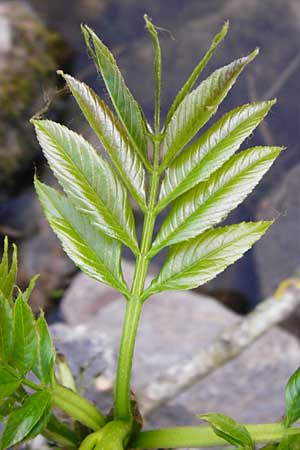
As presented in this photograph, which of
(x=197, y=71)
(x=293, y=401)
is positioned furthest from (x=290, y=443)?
(x=197, y=71)

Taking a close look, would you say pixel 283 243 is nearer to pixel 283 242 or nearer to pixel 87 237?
pixel 283 242

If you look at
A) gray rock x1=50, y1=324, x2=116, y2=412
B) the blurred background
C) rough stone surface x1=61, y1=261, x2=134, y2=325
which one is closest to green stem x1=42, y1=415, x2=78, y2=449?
gray rock x1=50, y1=324, x2=116, y2=412

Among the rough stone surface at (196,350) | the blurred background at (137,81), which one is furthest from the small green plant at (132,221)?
the blurred background at (137,81)

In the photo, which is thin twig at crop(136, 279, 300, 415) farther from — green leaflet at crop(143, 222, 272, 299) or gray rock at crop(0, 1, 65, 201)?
gray rock at crop(0, 1, 65, 201)

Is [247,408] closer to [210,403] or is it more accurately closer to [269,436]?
[210,403]

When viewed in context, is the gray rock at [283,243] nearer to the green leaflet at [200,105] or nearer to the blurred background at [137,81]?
the blurred background at [137,81]

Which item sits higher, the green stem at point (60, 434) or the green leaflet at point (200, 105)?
the green leaflet at point (200, 105)
